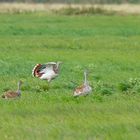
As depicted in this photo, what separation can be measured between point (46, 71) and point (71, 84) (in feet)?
3.93

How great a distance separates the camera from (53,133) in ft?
33.1

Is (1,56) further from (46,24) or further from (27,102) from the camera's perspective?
(46,24)

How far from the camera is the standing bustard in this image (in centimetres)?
1506

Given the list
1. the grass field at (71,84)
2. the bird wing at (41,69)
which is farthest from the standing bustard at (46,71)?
the grass field at (71,84)

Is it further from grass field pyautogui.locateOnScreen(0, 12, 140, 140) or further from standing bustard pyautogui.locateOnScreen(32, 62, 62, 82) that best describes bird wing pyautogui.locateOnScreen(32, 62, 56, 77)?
grass field pyautogui.locateOnScreen(0, 12, 140, 140)

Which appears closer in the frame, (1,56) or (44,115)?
(44,115)

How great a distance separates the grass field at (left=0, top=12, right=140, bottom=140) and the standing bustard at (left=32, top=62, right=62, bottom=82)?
12.3 inches

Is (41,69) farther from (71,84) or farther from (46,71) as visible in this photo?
(71,84)

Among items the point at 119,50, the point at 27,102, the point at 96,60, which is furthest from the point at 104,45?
the point at 27,102

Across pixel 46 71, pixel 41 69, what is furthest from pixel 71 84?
pixel 41 69

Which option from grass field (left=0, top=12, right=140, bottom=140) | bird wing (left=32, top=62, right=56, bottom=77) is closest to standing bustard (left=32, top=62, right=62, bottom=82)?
bird wing (left=32, top=62, right=56, bottom=77)

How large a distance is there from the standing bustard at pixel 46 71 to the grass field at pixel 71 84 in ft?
1.03

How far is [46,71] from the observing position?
15.2 metres

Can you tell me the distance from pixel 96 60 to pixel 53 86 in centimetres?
674
